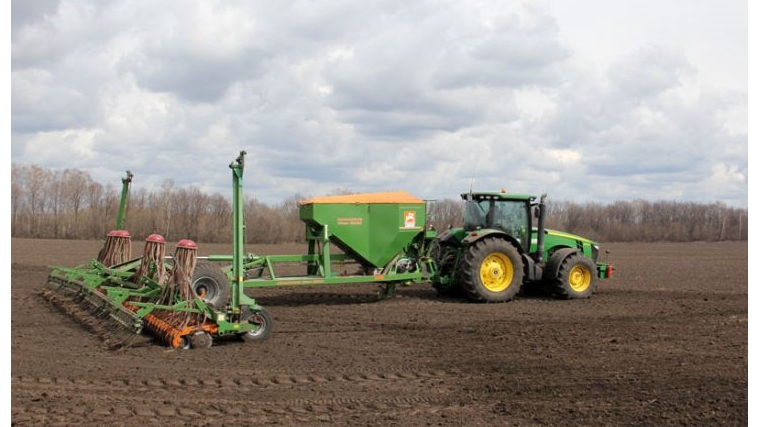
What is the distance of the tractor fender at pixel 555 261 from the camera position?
44.7ft

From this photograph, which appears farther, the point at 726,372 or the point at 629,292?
the point at 629,292

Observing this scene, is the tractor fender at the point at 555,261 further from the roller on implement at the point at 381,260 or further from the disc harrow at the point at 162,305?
the disc harrow at the point at 162,305

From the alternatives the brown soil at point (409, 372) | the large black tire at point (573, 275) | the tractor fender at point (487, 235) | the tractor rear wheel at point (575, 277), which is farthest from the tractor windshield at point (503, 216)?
the brown soil at point (409, 372)

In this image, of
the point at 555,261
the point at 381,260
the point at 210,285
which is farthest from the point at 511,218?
the point at 210,285

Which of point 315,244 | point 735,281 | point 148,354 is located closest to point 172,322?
point 148,354

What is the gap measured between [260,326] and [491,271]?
18.6ft

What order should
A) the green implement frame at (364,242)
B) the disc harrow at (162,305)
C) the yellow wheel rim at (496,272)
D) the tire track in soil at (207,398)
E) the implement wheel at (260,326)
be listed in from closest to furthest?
the tire track in soil at (207,398) → the disc harrow at (162,305) → the implement wheel at (260,326) → the green implement frame at (364,242) → the yellow wheel rim at (496,272)

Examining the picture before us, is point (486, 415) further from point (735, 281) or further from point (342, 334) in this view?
point (735, 281)

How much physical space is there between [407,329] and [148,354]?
13.0ft

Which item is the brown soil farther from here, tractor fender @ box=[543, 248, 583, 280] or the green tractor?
tractor fender @ box=[543, 248, 583, 280]

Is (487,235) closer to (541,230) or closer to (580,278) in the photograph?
(541,230)

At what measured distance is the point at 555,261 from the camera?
13.7 meters

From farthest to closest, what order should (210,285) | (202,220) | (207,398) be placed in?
(202,220), (210,285), (207,398)

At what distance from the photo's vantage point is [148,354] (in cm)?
808
